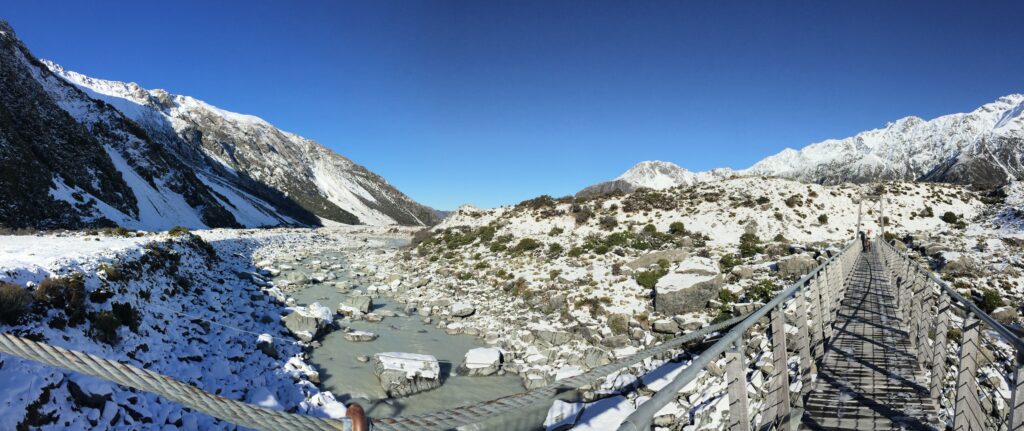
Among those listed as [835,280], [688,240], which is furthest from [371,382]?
[688,240]

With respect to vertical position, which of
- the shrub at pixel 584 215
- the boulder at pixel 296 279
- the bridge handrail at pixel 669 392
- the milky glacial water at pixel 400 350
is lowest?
the milky glacial water at pixel 400 350

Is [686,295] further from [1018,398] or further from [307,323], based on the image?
[307,323]

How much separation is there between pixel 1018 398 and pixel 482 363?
1143 centimetres

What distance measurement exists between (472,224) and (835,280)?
122ft

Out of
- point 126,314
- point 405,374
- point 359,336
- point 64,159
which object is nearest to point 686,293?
point 405,374

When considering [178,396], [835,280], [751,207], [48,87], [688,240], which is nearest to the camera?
Answer: [178,396]

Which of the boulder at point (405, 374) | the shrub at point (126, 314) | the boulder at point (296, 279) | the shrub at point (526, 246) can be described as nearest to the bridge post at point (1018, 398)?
the boulder at point (405, 374)

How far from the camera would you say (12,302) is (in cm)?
855

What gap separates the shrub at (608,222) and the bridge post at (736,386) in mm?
32225

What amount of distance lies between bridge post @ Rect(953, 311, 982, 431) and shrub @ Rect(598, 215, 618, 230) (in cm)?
3073

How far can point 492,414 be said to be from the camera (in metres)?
2.12

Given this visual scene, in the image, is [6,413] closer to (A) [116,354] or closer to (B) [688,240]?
(A) [116,354]

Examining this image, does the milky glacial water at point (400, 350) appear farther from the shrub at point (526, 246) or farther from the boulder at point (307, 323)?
the shrub at point (526, 246)

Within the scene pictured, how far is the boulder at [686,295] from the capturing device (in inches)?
606
